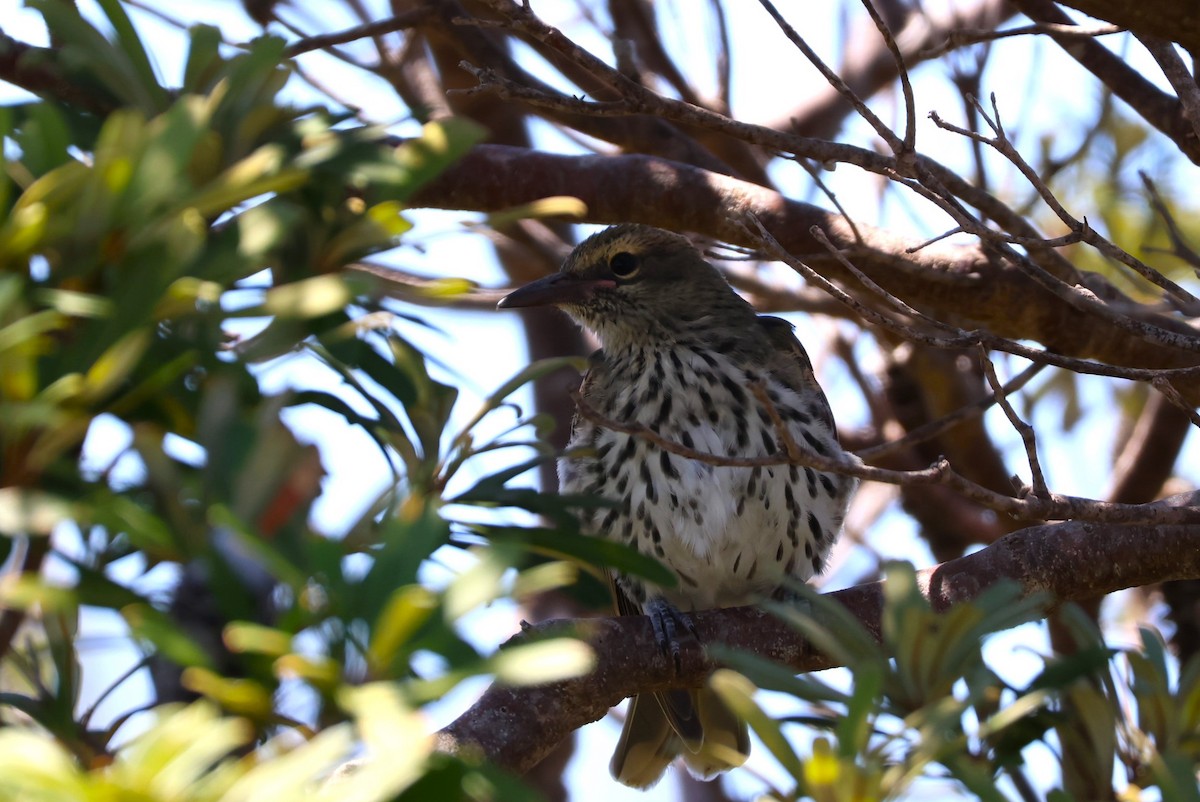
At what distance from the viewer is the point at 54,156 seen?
125cm

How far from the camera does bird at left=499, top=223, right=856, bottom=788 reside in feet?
11.8

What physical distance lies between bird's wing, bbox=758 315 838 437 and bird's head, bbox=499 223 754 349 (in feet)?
0.30

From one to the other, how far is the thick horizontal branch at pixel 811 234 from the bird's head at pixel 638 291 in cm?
44

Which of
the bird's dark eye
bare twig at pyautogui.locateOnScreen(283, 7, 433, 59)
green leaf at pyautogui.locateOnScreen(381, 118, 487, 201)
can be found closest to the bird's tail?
the bird's dark eye

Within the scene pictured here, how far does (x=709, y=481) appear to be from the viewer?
11.8ft

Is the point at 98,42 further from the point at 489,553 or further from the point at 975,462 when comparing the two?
the point at 975,462

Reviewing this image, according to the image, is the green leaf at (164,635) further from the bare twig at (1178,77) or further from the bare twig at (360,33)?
the bare twig at (360,33)

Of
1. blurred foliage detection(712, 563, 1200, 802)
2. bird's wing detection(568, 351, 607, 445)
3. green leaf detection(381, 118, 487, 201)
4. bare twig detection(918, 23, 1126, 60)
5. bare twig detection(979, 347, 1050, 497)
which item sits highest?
bare twig detection(918, 23, 1126, 60)

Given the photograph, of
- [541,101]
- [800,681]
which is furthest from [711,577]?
[800,681]

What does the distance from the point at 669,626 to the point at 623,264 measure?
1.65m

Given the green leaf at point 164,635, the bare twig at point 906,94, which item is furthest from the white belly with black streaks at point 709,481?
the green leaf at point 164,635

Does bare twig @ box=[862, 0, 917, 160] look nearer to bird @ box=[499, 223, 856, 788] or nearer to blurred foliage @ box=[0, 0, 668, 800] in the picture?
bird @ box=[499, 223, 856, 788]

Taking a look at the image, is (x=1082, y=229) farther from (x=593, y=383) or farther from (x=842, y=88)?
(x=593, y=383)

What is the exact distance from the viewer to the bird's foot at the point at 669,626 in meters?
2.84
